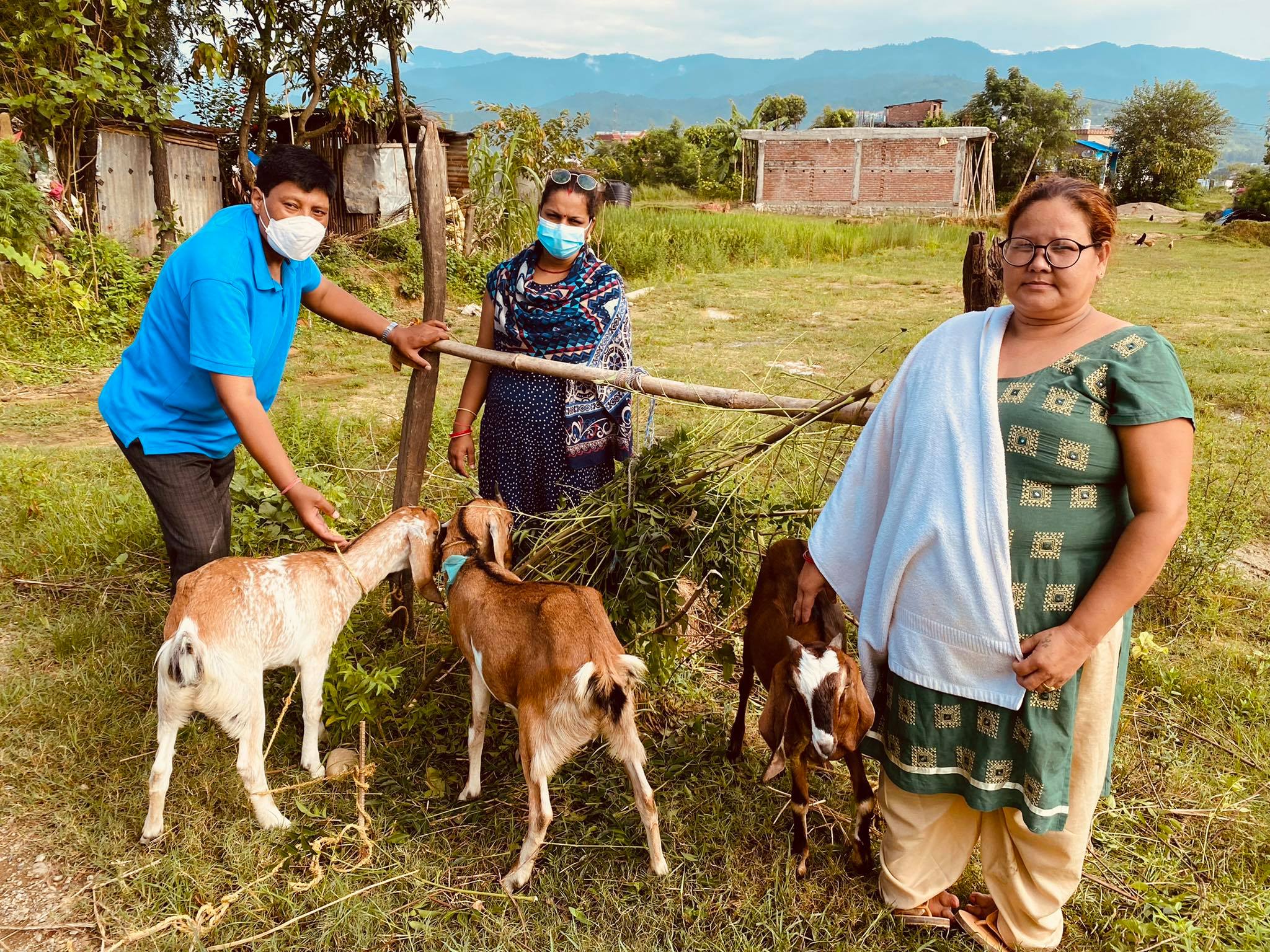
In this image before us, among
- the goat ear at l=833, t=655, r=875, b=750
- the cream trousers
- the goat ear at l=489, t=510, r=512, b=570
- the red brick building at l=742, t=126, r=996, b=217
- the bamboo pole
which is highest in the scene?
the red brick building at l=742, t=126, r=996, b=217

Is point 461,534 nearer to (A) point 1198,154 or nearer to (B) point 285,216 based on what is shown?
(B) point 285,216

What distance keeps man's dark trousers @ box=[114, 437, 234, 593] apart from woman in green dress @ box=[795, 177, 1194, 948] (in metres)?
2.23

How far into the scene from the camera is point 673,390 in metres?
3.12

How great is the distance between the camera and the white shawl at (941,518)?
211 centimetres

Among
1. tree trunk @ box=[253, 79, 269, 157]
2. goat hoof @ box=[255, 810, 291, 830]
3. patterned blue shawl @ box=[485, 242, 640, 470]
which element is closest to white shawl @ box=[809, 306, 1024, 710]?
patterned blue shawl @ box=[485, 242, 640, 470]

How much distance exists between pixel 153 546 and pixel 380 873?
272 cm

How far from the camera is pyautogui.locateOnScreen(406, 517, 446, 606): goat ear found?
10.3 ft

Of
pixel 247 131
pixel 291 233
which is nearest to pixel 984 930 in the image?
pixel 291 233

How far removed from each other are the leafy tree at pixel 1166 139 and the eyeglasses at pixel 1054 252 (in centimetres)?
3883

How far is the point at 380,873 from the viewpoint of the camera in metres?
2.74

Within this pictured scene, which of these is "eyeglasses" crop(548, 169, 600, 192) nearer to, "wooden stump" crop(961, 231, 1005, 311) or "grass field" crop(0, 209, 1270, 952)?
"grass field" crop(0, 209, 1270, 952)

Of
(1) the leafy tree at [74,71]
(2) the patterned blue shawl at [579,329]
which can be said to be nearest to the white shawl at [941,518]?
(2) the patterned blue shawl at [579,329]

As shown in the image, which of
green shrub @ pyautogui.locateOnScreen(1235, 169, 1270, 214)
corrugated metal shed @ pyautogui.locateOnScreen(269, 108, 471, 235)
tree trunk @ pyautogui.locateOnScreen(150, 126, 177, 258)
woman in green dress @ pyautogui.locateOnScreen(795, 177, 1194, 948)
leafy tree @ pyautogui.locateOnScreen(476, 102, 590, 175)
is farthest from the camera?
green shrub @ pyautogui.locateOnScreen(1235, 169, 1270, 214)

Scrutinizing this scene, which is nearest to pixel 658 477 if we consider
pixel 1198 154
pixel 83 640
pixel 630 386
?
pixel 630 386
